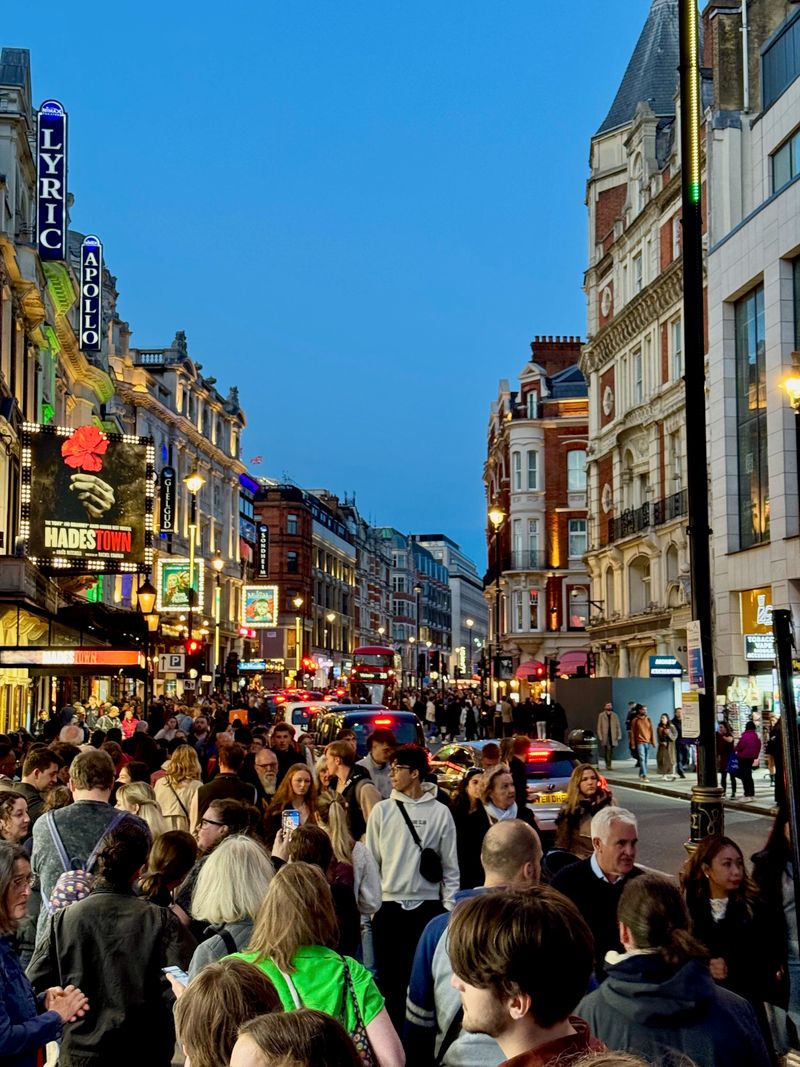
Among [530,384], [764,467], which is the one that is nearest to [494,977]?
[764,467]

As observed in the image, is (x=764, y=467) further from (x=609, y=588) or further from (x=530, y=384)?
(x=530, y=384)

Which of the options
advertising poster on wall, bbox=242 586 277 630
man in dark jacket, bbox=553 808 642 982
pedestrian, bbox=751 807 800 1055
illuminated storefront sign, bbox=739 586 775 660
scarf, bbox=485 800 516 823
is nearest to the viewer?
pedestrian, bbox=751 807 800 1055

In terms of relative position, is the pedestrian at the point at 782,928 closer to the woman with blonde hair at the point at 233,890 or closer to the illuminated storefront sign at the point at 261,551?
the woman with blonde hair at the point at 233,890

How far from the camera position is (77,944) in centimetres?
595

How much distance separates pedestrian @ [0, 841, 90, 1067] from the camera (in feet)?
16.8

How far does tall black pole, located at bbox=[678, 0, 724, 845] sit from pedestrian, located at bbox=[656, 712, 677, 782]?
23.6 meters

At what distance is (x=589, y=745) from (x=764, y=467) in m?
9.21

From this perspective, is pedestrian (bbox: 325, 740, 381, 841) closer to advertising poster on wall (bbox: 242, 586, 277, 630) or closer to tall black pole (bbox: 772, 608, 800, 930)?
tall black pole (bbox: 772, 608, 800, 930)

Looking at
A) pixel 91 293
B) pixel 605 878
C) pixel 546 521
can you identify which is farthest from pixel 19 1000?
pixel 546 521

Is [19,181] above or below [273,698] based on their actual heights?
above

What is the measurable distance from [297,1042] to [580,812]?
6.75 metres

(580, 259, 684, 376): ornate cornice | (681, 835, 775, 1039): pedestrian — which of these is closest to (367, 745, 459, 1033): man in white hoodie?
(681, 835, 775, 1039): pedestrian

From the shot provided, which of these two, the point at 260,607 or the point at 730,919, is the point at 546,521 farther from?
the point at 730,919

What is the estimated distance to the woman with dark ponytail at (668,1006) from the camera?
14.0 feet
